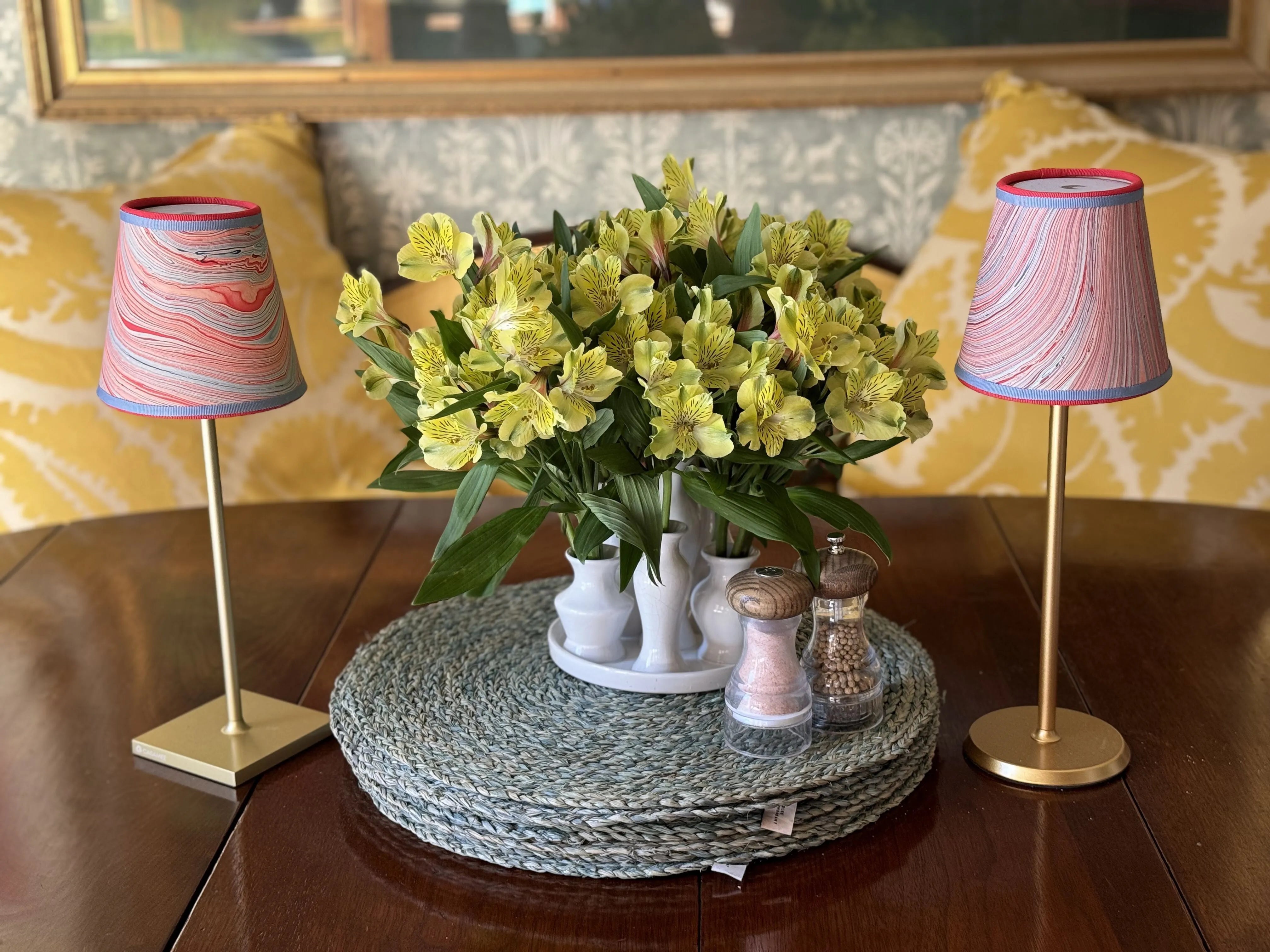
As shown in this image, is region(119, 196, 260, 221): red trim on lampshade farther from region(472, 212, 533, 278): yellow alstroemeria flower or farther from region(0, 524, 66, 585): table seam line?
region(0, 524, 66, 585): table seam line

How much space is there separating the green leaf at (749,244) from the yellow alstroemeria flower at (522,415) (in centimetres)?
20

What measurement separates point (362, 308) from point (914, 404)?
422 millimetres

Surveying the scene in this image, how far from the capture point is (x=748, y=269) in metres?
1.00

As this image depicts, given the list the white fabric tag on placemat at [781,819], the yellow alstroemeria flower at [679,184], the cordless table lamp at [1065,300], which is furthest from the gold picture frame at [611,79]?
the white fabric tag on placemat at [781,819]

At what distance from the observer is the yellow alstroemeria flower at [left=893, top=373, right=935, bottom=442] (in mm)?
995

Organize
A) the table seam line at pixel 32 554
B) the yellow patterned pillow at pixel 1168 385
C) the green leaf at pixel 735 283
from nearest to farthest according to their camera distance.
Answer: the green leaf at pixel 735 283 < the table seam line at pixel 32 554 < the yellow patterned pillow at pixel 1168 385

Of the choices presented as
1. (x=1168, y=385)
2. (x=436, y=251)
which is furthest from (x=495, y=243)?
(x=1168, y=385)

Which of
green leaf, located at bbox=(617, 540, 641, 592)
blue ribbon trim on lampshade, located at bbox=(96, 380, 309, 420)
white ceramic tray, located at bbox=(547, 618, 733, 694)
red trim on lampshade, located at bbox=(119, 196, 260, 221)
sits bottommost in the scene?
white ceramic tray, located at bbox=(547, 618, 733, 694)

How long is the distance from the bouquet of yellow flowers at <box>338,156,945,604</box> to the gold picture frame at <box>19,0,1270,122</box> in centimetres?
128

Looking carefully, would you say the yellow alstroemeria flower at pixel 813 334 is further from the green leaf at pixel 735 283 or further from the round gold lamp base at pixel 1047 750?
the round gold lamp base at pixel 1047 750

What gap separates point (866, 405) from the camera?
3.14ft

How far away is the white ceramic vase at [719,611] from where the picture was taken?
41.9 inches

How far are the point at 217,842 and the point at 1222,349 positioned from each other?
1.51 metres

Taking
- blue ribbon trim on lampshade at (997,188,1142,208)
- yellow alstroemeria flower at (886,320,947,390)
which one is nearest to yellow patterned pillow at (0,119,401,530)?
yellow alstroemeria flower at (886,320,947,390)
